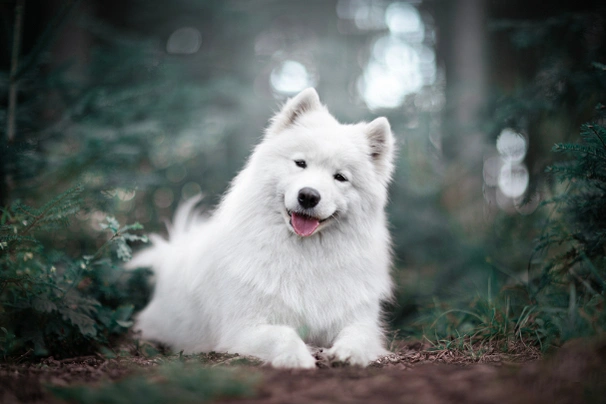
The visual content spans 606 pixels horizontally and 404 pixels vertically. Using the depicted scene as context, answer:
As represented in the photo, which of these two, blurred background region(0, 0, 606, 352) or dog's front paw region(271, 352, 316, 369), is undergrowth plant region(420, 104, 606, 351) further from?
dog's front paw region(271, 352, 316, 369)

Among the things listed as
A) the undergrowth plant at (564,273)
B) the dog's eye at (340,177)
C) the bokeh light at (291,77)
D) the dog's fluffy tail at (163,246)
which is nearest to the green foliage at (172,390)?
the dog's eye at (340,177)

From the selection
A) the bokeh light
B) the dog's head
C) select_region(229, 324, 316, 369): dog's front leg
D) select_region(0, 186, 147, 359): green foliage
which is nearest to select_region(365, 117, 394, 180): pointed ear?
the dog's head

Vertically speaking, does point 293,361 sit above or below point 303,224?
below

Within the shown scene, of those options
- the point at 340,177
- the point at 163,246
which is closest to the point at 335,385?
the point at 340,177

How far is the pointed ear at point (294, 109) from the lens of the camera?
125 inches

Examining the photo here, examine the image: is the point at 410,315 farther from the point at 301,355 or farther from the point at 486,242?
the point at 301,355

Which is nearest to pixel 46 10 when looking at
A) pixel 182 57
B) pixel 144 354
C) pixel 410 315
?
pixel 182 57

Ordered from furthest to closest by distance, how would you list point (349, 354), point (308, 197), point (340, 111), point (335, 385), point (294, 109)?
1. point (340, 111)
2. point (294, 109)
3. point (308, 197)
4. point (349, 354)
5. point (335, 385)

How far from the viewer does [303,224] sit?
2.75 meters

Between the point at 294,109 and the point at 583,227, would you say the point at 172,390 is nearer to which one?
the point at 294,109

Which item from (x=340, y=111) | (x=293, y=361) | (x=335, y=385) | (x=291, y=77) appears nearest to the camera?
(x=335, y=385)

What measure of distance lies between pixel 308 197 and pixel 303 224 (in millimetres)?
209

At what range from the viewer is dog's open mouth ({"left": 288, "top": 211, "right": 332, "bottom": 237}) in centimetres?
275

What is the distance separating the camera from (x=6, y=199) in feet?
12.0
